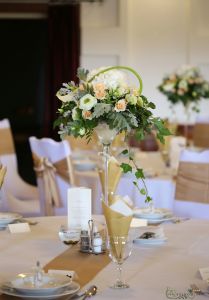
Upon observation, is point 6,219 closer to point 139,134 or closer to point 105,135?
point 105,135

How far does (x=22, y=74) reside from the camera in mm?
15617

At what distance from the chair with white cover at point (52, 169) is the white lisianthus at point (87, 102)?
69.2 inches

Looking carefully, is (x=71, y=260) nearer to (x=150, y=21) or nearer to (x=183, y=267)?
(x=183, y=267)

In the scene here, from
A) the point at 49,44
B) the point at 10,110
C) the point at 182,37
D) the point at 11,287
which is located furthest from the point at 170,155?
the point at 10,110

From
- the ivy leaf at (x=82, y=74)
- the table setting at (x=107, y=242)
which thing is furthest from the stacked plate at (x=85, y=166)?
the ivy leaf at (x=82, y=74)

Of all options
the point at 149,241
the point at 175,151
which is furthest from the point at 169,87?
the point at 149,241

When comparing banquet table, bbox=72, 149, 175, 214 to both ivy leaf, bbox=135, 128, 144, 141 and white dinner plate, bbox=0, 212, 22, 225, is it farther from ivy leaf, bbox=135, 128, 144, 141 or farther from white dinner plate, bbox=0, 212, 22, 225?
ivy leaf, bbox=135, 128, 144, 141

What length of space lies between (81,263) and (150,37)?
8017mm

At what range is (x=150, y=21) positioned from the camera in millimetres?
10422

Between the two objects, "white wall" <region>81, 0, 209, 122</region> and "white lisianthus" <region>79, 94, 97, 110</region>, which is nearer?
"white lisianthus" <region>79, 94, 97, 110</region>

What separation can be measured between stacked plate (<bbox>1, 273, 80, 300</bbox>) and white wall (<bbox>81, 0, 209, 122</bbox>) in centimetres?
815

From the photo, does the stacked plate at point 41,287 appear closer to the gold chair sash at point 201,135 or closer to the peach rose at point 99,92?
the peach rose at point 99,92

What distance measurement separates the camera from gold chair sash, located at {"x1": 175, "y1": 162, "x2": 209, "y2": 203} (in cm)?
405

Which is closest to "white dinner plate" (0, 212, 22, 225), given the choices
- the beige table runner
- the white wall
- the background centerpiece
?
the beige table runner
